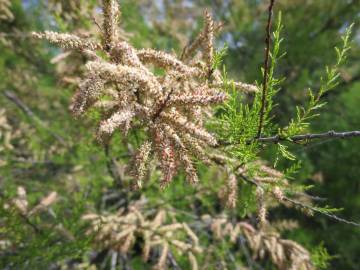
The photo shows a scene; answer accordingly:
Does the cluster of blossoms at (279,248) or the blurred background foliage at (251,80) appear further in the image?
the blurred background foliage at (251,80)

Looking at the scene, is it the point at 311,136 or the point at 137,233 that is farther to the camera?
the point at 137,233

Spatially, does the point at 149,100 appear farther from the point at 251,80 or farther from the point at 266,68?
the point at 251,80

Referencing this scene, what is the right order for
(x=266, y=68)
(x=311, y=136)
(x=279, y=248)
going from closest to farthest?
(x=266, y=68) < (x=311, y=136) < (x=279, y=248)

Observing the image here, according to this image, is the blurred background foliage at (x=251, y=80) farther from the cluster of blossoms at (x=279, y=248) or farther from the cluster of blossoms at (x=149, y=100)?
the cluster of blossoms at (x=149, y=100)

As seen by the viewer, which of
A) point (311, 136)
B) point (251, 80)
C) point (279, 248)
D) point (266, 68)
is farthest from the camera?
point (251, 80)

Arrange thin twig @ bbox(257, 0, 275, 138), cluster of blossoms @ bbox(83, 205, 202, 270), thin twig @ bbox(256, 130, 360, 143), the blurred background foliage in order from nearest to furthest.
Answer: thin twig @ bbox(257, 0, 275, 138) < thin twig @ bbox(256, 130, 360, 143) < cluster of blossoms @ bbox(83, 205, 202, 270) < the blurred background foliage

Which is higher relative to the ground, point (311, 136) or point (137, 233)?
point (311, 136)

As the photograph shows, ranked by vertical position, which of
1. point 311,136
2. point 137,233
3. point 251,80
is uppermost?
point 251,80

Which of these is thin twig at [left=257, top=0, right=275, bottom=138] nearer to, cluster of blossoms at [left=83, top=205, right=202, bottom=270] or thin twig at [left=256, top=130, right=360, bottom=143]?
thin twig at [left=256, top=130, right=360, bottom=143]

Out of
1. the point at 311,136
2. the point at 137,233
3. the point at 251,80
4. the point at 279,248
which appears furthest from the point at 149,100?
the point at 251,80

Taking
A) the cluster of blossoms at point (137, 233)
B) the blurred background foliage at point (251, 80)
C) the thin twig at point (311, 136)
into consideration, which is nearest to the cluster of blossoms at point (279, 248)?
the cluster of blossoms at point (137, 233)

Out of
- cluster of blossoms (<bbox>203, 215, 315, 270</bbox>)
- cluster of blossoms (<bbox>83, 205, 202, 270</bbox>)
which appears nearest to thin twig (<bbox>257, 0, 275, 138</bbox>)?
cluster of blossoms (<bbox>83, 205, 202, 270</bbox>)

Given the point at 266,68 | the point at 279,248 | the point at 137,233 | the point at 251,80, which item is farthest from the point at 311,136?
the point at 251,80

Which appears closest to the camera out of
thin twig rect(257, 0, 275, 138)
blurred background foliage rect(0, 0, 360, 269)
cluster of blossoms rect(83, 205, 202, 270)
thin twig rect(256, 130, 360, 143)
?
thin twig rect(257, 0, 275, 138)
